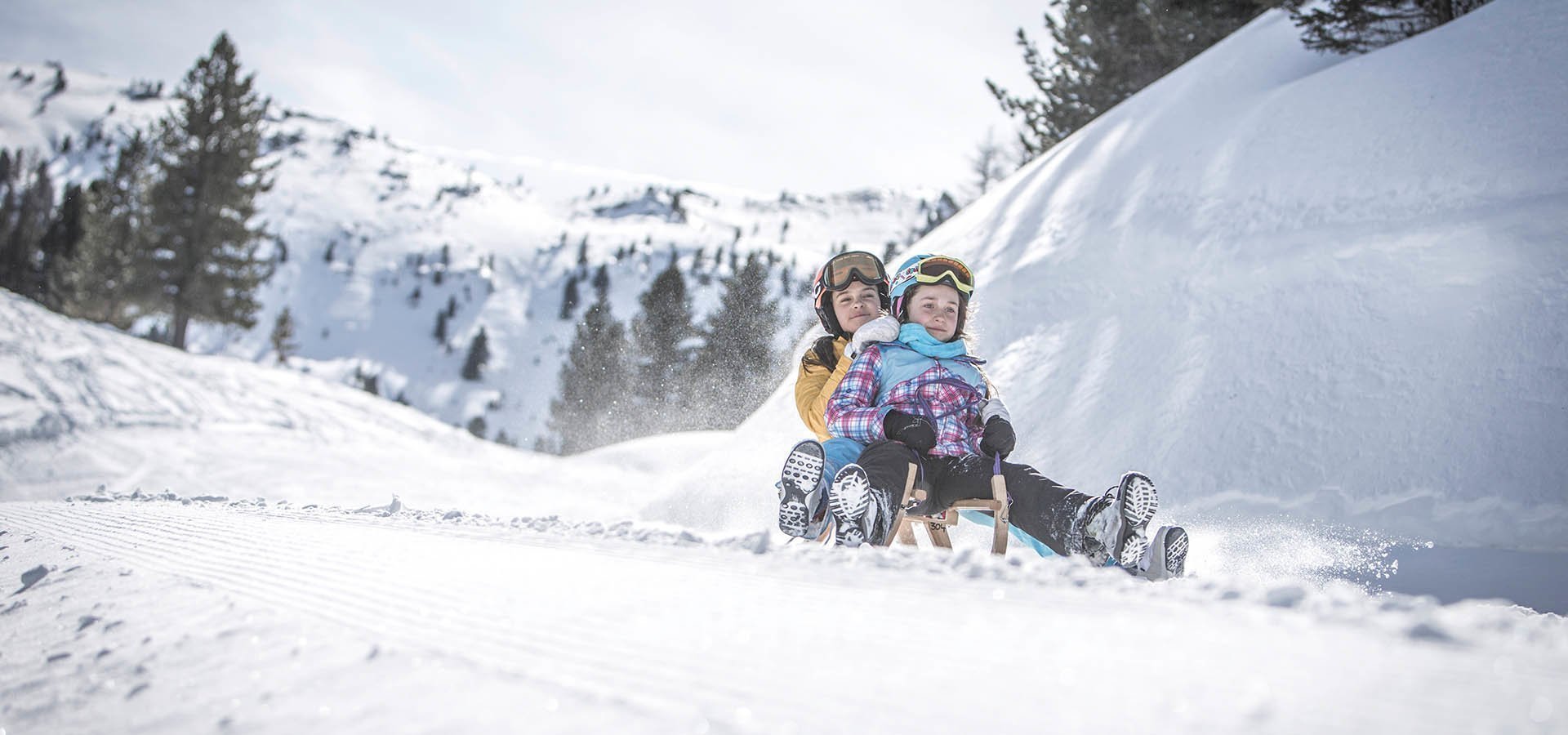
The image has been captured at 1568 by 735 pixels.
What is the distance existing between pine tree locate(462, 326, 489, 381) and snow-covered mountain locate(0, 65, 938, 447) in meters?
1.63

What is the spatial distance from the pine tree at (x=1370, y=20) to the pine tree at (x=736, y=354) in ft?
38.0

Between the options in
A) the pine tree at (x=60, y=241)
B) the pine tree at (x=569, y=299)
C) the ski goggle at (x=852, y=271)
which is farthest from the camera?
the pine tree at (x=569, y=299)

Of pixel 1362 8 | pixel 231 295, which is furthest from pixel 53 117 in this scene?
pixel 1362 8

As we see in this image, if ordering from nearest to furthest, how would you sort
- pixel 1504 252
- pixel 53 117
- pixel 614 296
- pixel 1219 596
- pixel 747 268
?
pixel 1219 596
pixel 1504 252
pixel 747 268
pixel 614 296
pixel 53 117

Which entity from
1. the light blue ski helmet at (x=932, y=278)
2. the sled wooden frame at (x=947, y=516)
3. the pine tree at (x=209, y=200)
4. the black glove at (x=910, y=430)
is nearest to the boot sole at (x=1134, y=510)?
the sled wooden frame at (x=947, y=516)

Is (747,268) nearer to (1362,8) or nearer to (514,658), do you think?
(1362,8)

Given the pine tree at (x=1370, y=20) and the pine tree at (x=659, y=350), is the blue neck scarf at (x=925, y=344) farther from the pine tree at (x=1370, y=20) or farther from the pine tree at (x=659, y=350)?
the pine tree at (x=659, y=350)

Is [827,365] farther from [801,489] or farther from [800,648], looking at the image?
[800,648]

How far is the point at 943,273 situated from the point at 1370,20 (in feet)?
16.7

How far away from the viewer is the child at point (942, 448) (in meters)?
2.20

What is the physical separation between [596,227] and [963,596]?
183 m

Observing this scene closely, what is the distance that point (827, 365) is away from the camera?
3348mm

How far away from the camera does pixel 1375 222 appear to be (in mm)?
3617

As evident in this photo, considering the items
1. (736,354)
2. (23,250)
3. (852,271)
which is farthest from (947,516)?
(23,250)
